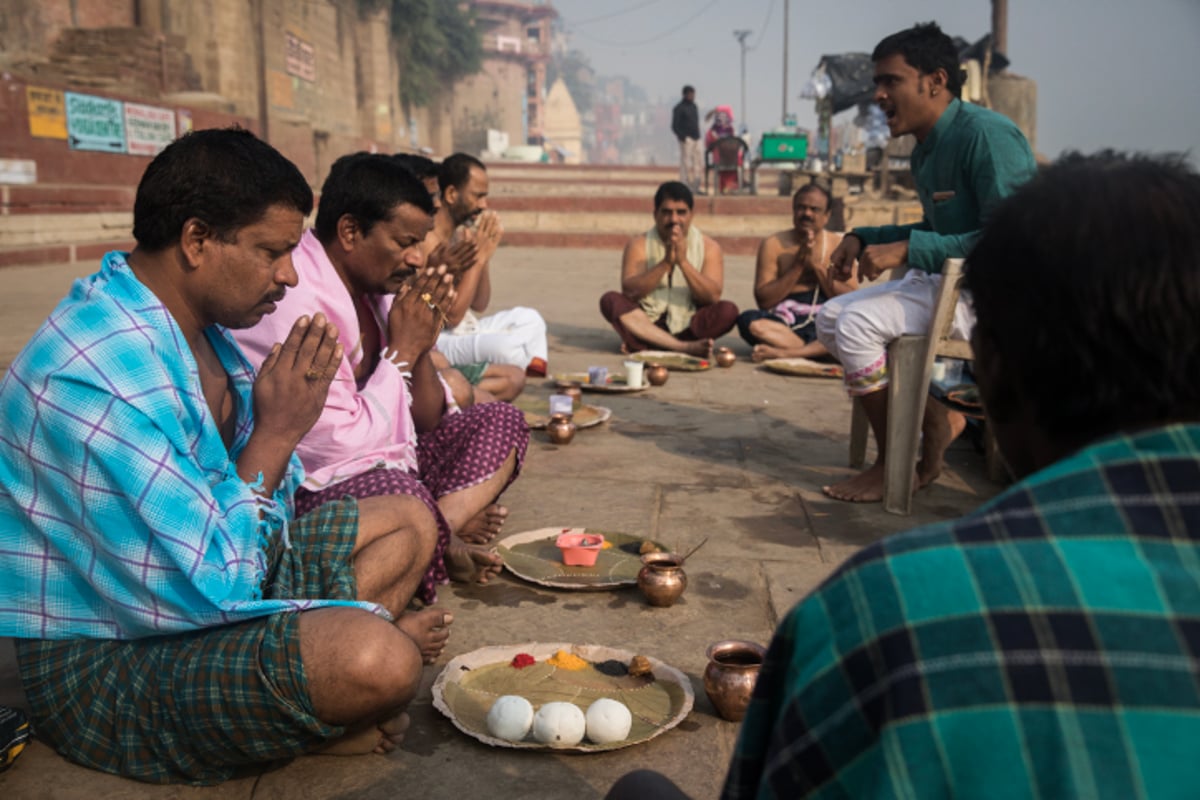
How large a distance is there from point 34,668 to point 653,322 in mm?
6145

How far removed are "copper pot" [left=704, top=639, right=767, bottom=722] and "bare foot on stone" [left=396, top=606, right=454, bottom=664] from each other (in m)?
0.68

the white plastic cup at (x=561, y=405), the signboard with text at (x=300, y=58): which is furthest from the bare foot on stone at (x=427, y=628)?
the signboard with text at (x=300, y=58)

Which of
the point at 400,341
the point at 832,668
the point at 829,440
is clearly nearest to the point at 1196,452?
the point at 832,668

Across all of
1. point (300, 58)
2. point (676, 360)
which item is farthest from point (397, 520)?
point (300, 58)

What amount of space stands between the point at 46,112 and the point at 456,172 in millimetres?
10087

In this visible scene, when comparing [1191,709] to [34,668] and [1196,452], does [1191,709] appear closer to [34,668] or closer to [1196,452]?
[1196,452]

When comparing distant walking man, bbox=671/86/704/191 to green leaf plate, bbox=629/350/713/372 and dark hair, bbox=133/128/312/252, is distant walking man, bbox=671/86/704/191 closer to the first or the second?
green leaf plate, bbox=629/350/713/372

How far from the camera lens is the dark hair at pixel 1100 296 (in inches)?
37.2

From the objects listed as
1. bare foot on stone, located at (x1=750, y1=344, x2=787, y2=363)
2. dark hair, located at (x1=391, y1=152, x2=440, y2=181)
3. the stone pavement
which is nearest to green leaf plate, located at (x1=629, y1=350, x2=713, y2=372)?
the stone pavement

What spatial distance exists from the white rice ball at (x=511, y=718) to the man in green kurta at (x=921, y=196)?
246 cm

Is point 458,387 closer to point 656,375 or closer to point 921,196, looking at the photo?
point 921,196

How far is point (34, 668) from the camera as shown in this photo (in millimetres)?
2150

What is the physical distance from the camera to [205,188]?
2162 millimetres

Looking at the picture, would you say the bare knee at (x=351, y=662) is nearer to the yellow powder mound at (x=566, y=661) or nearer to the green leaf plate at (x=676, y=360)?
the yellow powder mound at (x=566, y=661)
